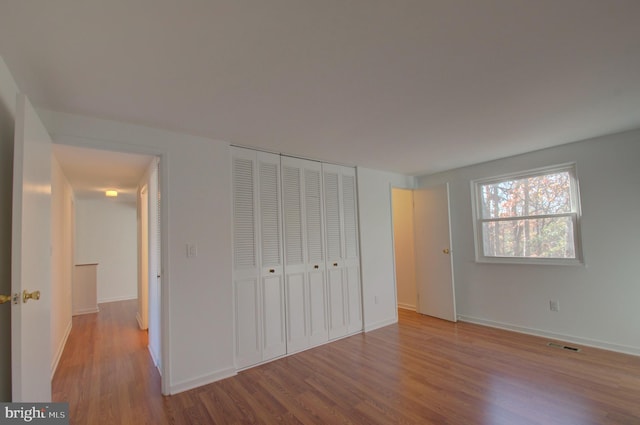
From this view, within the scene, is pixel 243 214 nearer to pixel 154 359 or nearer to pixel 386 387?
pixel 154 359

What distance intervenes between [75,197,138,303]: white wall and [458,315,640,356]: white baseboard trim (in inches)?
281

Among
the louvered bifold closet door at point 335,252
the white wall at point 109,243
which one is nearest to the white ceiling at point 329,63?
the louvered bifold closet door at point 335,252

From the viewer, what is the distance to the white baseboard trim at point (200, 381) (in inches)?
99.0

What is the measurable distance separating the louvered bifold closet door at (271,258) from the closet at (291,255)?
0.01 m

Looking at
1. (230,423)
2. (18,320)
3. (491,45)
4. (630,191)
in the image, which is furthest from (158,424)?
(630,191)

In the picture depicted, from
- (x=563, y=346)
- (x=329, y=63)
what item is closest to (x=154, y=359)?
(x=329, y=63)

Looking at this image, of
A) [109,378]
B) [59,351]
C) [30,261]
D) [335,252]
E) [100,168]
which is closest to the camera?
[30,261]

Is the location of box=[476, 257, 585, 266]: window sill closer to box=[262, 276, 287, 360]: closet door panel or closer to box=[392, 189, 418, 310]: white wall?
box=[392, 189, 418, 310]: white wall

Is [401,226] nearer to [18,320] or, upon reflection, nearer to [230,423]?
[230,423]

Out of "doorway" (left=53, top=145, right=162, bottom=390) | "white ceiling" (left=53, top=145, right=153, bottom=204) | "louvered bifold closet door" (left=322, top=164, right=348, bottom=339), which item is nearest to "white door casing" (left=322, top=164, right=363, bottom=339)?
"louvered bifold closet door" (left=322, top=164, right=348, bottom=339)

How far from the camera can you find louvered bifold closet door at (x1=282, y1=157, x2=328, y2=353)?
343cm

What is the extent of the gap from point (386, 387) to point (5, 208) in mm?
2911

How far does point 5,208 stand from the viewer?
5.41ft

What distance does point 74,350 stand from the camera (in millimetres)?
3580
